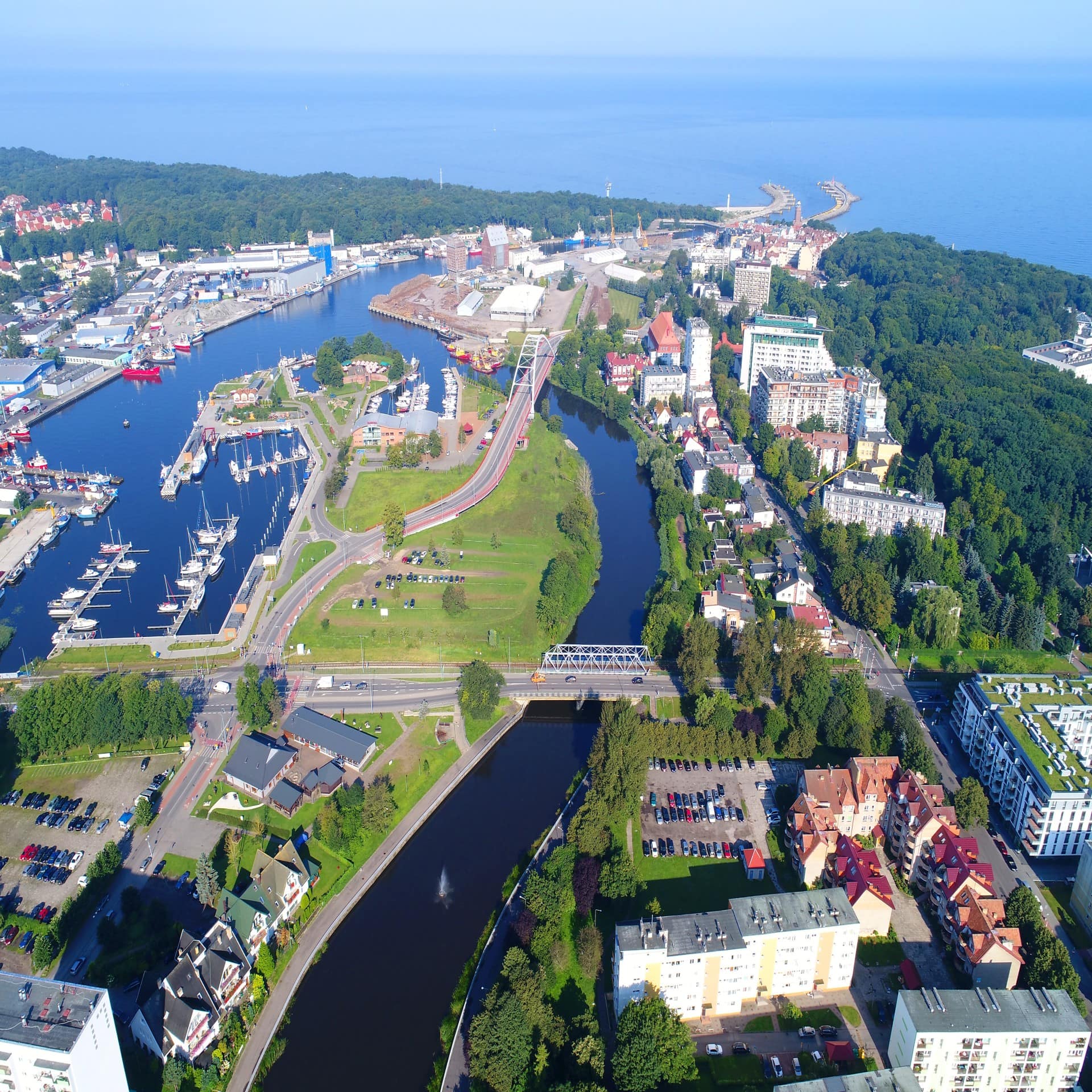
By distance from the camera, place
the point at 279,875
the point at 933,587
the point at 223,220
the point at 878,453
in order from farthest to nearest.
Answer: the point at 223,220 → the point at 878,453 → the point at 933,587 → the point at 279,875

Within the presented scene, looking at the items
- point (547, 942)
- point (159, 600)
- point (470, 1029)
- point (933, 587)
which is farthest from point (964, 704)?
point (159, 600)

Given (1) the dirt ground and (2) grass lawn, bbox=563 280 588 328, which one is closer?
(1) the dirt ground

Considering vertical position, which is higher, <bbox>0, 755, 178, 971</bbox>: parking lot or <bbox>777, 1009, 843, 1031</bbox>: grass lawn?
<bbox>777, 1009, 843, 1031</bbox>: grass lawn

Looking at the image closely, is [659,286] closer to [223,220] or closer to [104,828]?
[223,220]

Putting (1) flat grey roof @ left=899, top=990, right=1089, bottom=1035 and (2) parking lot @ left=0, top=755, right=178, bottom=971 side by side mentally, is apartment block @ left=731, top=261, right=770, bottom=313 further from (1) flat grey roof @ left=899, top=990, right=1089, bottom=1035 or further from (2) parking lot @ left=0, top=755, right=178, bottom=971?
(1) flat grey roof @ left=899, top=990, right=1089, bottom=1035

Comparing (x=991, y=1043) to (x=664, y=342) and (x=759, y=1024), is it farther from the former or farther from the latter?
(x=664, y=342)

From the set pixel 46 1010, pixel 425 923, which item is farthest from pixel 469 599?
pixel 46 1010

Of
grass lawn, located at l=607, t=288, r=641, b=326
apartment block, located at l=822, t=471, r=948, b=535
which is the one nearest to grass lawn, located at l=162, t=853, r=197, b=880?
apartment block, located at l=822, t=471, r=948, b=535
